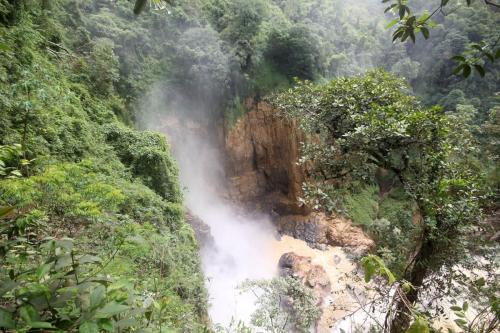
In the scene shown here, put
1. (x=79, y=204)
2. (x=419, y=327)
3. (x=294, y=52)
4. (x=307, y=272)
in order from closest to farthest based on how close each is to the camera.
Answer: (x=419, y=327) → (x=79, y=204) → (x=307, y=272) → (x=294, y=52)

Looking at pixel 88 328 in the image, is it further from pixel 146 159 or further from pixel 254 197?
pixel 254 197

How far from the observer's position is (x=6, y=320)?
0.77 metres

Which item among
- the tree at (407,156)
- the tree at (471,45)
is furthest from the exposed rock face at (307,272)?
the tree at (471,45)

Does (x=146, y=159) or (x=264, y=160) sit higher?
(x=264, y=160)

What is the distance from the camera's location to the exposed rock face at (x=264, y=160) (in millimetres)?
13734

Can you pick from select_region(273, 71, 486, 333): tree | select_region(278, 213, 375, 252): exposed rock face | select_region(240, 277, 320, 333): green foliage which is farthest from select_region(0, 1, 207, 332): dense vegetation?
select_region(278, 213, 375, 252): exposed rock face

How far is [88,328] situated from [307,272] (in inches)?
389

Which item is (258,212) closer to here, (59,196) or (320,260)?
(320,260)

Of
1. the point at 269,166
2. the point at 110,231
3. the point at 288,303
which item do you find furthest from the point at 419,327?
the point at 269,166

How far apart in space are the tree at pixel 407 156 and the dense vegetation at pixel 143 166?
0.02m

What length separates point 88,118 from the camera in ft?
22.3

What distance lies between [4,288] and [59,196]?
303 cm

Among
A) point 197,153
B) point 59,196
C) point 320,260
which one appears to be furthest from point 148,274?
point 197,153

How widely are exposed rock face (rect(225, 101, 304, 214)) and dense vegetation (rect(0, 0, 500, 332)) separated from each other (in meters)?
2.38
